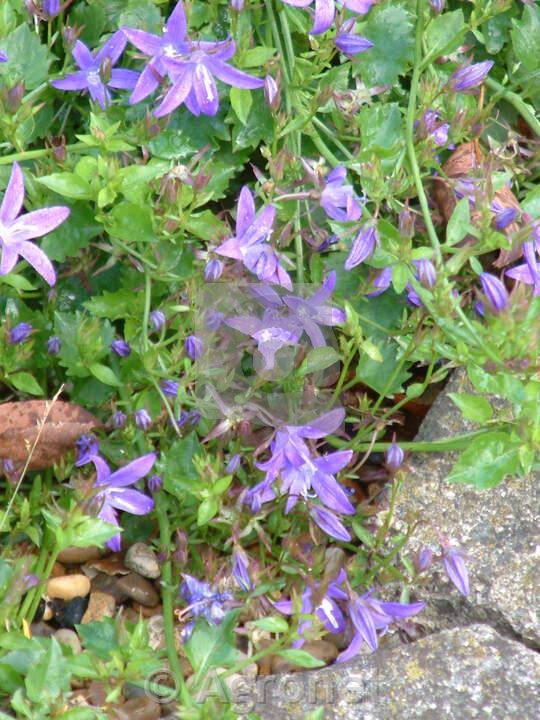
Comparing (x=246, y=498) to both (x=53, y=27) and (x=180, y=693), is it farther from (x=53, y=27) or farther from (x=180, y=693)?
(x=53, y=27)

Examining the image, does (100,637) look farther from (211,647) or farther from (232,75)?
(232,75)

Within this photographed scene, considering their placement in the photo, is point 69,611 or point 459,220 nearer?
point 459,220

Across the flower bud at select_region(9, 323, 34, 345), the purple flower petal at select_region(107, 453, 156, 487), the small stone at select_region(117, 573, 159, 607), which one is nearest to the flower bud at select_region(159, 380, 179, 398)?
the purple flower petal at select_region(107, 453, 156, 487)

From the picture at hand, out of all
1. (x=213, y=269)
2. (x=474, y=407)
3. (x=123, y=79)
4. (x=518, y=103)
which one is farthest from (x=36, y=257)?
(x=518, y=103)

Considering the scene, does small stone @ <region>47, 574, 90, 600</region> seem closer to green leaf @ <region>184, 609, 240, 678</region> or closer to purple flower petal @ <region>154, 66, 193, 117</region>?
green leaf @ <region>184, 609, 240, 678</region>

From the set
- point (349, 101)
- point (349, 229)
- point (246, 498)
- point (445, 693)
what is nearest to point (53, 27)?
point (349, 101)

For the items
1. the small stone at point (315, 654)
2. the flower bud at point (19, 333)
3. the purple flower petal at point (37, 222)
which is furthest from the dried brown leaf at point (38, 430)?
the small stone at point (315, 654)

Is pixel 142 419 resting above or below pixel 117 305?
below
